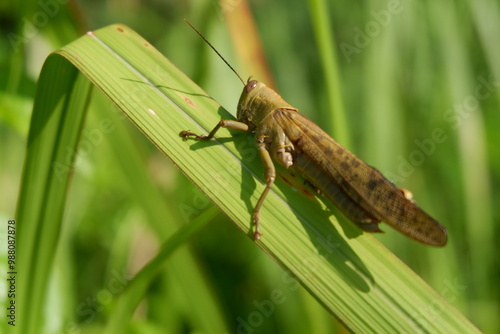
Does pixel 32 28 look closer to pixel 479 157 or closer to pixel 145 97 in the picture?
pixel 145 97

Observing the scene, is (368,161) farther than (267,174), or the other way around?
(368,161)

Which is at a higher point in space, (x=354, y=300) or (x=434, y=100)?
(x=434, y=100)

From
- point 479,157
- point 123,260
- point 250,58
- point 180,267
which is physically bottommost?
point 123,260

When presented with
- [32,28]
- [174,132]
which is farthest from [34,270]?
[32,28]

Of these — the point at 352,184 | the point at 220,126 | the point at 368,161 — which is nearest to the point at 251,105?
the point at 220,126

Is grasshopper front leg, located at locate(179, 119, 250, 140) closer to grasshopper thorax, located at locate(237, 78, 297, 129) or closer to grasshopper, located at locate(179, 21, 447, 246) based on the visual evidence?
grasshopper, located at locate(179, 21, 447, 246)

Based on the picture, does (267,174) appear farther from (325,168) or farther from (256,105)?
(256,105)
